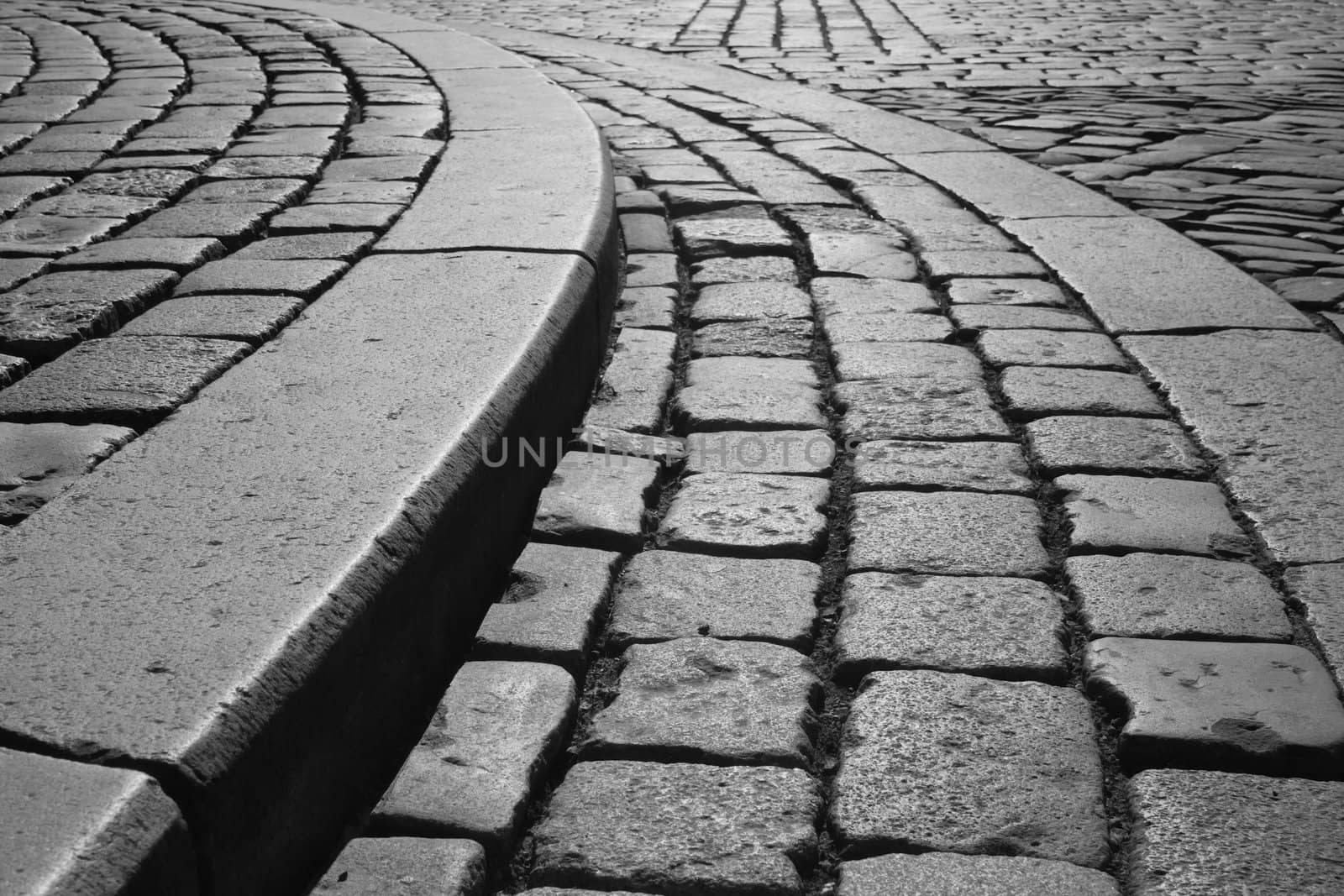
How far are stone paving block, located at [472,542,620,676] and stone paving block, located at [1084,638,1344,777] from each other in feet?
2.40

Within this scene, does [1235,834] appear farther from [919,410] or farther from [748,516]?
[919,410]

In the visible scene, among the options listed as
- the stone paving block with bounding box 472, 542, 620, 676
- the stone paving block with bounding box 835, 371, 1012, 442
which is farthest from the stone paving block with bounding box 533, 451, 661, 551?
the stone paving block with bounding box 835, 371, 1012, 442

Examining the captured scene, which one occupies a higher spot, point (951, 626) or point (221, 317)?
point (221, 317)

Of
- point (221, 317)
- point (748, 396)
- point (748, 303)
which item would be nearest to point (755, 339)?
point (748, 303)

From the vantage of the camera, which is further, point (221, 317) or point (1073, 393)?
point (1073, 393)

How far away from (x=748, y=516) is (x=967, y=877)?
0.96m

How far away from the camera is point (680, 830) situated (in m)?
1.62

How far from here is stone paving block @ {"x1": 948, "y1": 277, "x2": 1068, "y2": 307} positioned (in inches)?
139

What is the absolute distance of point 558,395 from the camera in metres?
2.71

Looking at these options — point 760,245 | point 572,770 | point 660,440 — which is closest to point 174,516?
point 572,770

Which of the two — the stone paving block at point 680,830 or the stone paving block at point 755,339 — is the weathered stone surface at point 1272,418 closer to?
the stone paving block at point 755,339

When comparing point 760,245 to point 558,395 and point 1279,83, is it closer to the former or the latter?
point 558,395

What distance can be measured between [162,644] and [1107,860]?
1111mm

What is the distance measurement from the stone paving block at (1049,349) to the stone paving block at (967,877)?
5.63ft
